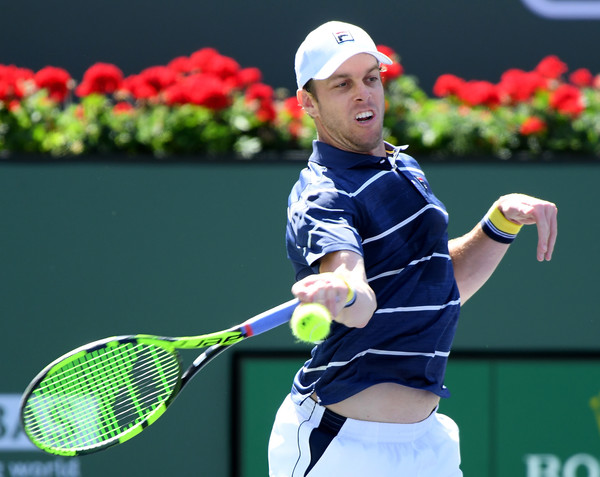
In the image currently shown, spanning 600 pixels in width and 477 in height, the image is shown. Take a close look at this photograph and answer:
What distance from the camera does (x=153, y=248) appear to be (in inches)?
171

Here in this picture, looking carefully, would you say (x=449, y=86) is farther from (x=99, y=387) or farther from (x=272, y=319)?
(x=272, y=319)

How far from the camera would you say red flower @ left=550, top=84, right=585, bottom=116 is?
15.2 ft

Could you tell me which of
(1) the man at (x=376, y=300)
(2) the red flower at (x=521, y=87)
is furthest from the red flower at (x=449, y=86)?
(1) the man at (x=376, y=300)

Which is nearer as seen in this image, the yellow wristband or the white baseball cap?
the white baseball cap

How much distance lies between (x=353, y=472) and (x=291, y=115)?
2437 mm

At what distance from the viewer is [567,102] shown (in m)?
4.64

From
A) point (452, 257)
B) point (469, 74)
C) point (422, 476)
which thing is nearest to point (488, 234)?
point (452, 257)

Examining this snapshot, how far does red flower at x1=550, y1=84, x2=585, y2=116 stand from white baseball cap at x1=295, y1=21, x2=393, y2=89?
2270 millimetres

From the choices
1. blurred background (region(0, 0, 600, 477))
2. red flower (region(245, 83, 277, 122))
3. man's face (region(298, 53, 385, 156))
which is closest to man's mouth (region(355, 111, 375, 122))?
man's face (region(298, 53, 385, 156))

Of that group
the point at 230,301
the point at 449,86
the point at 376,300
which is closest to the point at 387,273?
the point at 376,300

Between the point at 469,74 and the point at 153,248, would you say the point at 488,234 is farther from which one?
the point at 469,74

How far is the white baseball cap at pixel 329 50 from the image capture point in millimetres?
2508

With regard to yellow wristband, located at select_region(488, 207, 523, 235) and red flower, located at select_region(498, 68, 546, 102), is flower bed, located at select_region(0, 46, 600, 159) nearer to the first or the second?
red flower, located at select_region(498, 68, 546, 102)

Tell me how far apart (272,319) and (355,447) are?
1.37ft
